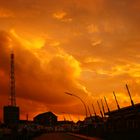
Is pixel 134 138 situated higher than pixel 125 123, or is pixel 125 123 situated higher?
pixel 125 123

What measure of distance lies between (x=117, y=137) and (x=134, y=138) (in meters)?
12.0

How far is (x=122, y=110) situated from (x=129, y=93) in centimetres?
1842

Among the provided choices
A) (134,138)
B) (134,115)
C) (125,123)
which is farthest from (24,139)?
(125,123)

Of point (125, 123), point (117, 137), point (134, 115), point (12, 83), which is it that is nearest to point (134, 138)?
point (117, 137)

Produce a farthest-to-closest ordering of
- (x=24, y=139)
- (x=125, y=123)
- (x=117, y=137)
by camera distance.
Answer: (x=125, y=123) → (x=24, y=139) → (x=117, y=137)

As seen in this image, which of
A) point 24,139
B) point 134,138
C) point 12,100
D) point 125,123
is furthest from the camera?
point 12,100

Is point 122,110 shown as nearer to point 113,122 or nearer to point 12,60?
point 113,122

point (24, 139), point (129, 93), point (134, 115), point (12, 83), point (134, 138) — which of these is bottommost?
point (134, 138)

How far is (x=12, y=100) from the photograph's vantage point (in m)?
Answer: 178

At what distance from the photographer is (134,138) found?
64438mm

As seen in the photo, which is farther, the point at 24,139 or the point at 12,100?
the point at 12,100

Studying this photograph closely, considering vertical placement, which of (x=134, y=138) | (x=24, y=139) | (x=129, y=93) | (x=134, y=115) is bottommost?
(x=134, y=138)

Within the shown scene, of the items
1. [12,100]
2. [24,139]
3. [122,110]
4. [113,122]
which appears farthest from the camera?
[12,100]

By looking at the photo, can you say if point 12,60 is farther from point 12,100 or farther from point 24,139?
point 24,139
